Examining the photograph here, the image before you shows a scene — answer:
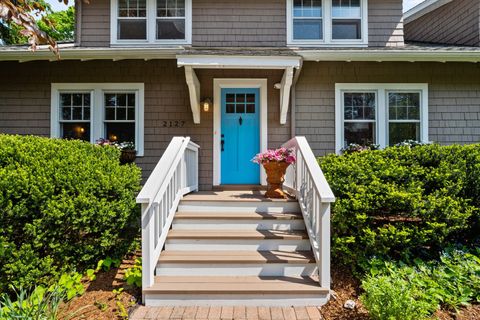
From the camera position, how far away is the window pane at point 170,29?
6.94 m

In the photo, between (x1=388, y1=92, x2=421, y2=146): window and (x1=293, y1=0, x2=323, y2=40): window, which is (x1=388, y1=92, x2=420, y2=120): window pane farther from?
(x1=293, y1=0, x2=323, y2=40): window

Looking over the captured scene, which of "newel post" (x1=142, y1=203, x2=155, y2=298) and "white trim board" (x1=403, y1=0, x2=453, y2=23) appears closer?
"newel post" (x1=142, y1=203, x2=155, y2=298)

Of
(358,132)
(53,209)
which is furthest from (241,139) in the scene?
(53,209)

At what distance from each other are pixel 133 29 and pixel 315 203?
5.62 meters

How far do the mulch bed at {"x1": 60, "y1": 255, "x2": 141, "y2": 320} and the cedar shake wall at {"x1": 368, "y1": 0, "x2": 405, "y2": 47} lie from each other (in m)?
6.55

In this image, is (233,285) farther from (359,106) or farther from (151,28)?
(151,28)

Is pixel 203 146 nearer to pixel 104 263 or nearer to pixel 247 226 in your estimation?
pixel 247 226

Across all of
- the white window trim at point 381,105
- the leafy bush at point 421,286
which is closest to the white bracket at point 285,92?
the white window trim at point 381,105

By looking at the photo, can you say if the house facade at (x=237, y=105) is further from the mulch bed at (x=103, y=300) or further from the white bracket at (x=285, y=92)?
the mulch bed at (x=103, y=300)

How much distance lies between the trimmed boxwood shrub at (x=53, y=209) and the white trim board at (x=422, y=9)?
8.86 m

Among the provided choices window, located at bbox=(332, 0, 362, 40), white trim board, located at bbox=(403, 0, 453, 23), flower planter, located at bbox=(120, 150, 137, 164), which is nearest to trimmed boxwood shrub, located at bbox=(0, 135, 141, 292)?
flower planter, located at bbox=(120, 150, 137, 164)

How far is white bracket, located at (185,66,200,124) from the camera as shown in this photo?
564cm

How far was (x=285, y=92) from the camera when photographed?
5.98 m

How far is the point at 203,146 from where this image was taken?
Result: 657 cm
